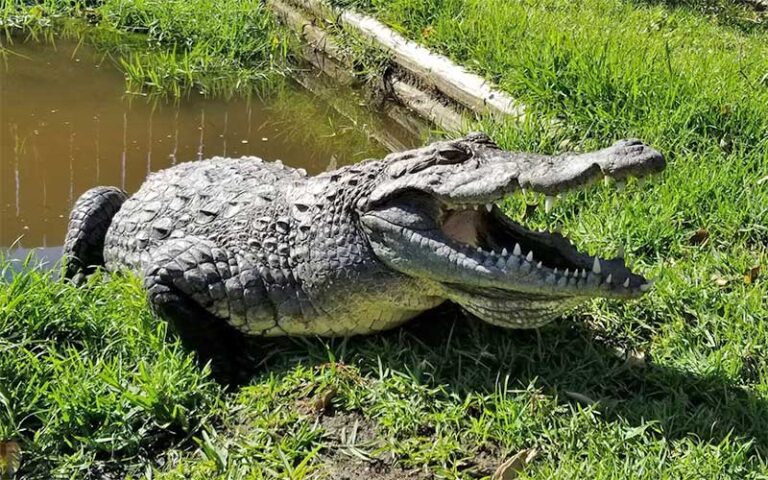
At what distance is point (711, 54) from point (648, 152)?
3.84 metres

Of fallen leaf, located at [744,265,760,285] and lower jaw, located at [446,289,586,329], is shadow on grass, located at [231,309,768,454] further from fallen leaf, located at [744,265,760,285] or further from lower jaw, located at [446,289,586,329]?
fallen leaf, located at [744,265,760,285]

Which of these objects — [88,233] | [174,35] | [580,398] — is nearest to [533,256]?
[580,398]

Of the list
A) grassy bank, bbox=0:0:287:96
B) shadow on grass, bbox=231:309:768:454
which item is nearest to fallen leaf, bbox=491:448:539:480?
shadow on grass, bbox=231:309:768:454

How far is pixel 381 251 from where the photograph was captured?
3562 mm

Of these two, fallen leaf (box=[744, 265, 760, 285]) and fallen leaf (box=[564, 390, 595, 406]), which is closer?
fallen leaf (box=[564, 390, 595, 406])

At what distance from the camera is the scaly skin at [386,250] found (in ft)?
Answer: 10.8

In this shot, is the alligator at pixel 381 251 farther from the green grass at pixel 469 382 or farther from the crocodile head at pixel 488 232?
the green grass at pixel 469 382

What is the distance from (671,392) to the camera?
3535mm

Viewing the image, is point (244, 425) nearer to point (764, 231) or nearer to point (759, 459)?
point (759, 459)

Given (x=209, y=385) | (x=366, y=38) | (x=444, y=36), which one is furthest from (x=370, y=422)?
(x=366, y=38)

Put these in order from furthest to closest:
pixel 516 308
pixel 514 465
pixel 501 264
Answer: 1. pixel 516 308
2. pixel 501 264
3. pixel 514 465

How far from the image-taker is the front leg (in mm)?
3711

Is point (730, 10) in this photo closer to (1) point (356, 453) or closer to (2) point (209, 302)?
(2) point (209, 302)

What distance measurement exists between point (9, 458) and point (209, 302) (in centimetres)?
94
